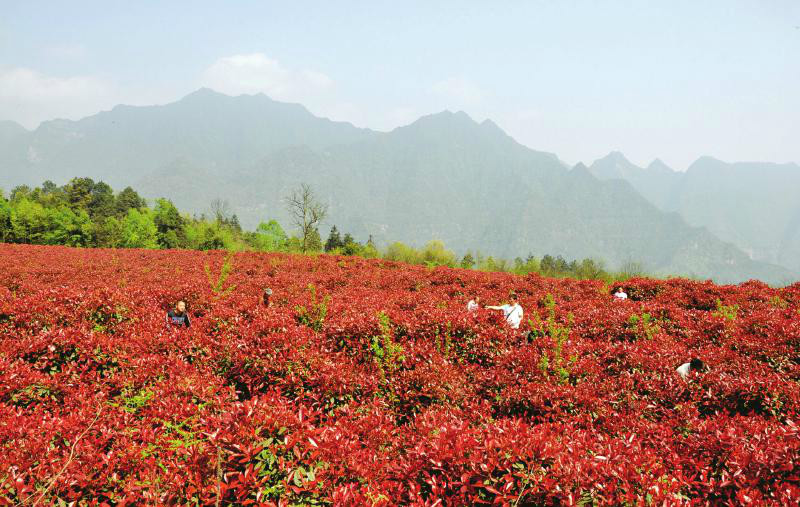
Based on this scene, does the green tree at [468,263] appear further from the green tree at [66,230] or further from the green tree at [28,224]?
the green tree at [28,224]

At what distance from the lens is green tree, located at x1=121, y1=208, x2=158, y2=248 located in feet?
191

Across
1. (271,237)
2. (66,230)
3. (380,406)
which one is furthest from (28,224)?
(380,406)

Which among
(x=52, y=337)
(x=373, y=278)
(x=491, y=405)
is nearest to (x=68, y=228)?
(x=373, y=278)

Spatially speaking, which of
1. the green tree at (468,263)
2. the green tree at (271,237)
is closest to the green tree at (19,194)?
the green tree at (271,237)

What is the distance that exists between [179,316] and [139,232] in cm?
6520

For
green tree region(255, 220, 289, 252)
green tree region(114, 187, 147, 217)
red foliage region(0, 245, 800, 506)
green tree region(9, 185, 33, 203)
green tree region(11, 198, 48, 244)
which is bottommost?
green tree region(255, 220, 289, 252)

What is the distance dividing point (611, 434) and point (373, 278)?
41.7 ft

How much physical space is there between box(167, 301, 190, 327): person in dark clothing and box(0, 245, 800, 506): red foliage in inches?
8.7

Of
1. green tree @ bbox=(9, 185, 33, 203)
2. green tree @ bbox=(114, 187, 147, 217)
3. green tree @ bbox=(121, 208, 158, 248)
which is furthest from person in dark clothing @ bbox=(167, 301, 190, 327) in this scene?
green tree @ bbox=(9, 185, 33, 203)

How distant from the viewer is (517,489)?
3.21 meters

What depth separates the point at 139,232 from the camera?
6081 centimetres

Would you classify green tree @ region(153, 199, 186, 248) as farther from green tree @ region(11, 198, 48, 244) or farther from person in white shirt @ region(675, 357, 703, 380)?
person in white shirt @ region(675, 357, 703, 380)

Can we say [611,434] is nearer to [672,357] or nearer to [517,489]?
[517,489]

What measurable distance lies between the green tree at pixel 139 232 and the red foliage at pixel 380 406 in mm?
60637
